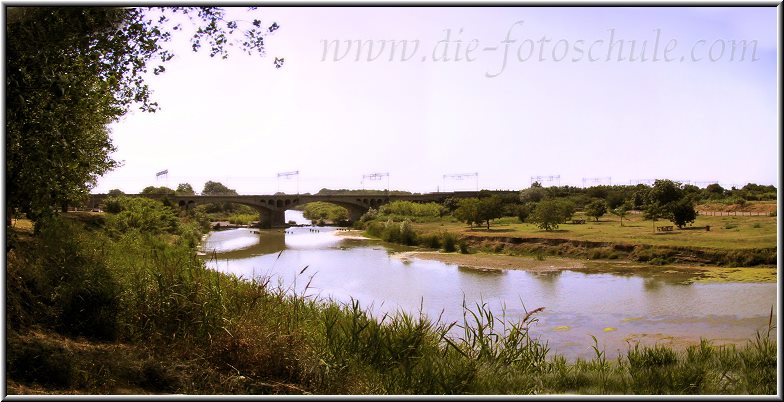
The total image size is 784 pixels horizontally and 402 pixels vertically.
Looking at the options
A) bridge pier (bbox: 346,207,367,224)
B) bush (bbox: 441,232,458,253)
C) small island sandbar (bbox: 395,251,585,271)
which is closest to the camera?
small island sandbar (bbox: 395,251,585,271)

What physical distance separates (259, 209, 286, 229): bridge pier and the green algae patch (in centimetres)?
5044

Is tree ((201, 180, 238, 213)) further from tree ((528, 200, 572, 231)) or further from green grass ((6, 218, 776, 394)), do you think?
green grass ((6, 218, 776, 394))

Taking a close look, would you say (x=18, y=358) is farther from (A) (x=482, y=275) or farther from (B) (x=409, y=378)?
(A) (x=482, y=275)

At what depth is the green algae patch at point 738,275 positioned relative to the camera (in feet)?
71.6

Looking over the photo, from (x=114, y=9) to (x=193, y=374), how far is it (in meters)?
4.66

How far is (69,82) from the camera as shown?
7.54m

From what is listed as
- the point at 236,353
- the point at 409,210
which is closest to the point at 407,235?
the point at 409,210

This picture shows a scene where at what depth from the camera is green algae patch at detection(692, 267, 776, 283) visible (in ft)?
71.6

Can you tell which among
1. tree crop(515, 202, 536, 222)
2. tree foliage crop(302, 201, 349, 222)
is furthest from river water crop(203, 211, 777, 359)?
tree foliage crop(302, 201, 349, 222)

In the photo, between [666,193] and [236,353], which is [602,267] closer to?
[666,193]

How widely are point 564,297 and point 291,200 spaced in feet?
168

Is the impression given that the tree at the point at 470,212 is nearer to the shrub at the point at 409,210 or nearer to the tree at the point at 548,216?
the tree at the point at 548,216

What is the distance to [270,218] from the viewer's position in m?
67.8

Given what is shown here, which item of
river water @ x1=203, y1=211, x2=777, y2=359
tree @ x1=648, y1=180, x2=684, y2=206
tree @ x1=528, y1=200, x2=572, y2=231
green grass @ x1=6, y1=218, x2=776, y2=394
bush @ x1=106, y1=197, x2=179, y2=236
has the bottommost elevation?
river water @ x1=203, y1=211, x2=777, y2=359
